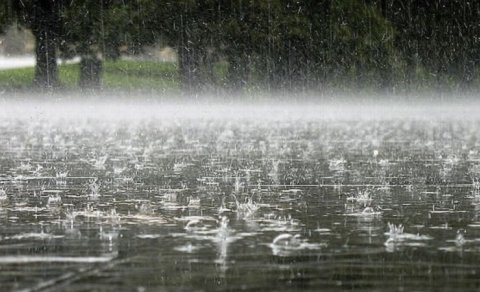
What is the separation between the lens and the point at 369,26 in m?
46.4

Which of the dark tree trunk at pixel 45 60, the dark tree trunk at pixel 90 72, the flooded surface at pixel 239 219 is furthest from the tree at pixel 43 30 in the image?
the flooded surface at pixel 239 219

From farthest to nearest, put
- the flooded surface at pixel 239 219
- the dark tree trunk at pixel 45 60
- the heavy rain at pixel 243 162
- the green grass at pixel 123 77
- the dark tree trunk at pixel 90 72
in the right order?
the green grass at pixel 123 77 → the dark tree trunk at pixel 90 72 → the dark tree trunk at pixel 45 60 → the heavy rain at pixel 243 162 → the flooded surface at pixel 239 219

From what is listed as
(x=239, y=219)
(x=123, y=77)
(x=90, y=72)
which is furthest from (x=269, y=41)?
(x=239, y=219)

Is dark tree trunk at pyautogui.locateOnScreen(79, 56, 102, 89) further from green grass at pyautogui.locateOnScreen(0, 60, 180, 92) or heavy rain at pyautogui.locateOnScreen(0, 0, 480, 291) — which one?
green grass at pyautogui.locateOnScreen(0, 60, 180, 92)

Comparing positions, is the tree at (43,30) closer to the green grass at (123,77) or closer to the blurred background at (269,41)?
the blurred background at (269,41)

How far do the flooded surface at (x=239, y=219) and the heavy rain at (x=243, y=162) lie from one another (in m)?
0.02

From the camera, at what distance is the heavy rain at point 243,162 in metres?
6.46

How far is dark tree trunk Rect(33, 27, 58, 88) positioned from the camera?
45312mm

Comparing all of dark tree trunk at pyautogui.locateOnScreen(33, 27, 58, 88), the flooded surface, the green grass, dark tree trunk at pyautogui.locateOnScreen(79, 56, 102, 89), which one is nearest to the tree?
dark tree trunk at pyautogui.locateOnScreen(33, 27, 58, 88)

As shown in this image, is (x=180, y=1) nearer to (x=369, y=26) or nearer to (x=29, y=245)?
(x=369, y=26)

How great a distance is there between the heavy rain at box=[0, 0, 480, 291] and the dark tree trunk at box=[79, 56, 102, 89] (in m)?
0.13

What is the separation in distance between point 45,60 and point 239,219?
3767 centimetres

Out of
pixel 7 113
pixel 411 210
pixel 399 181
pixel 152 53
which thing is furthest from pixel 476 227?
pixel 152 53

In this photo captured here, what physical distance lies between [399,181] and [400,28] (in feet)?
124
